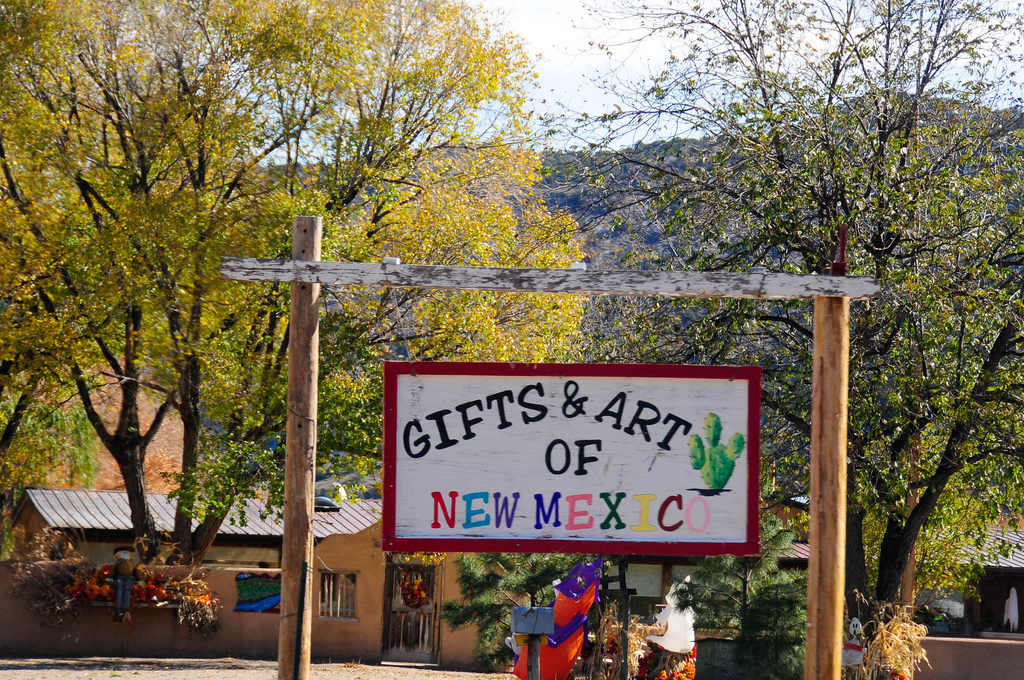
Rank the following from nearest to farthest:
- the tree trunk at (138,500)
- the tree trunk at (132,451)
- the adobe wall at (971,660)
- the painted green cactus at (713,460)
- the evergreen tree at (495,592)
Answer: the painted green cactus at (713,460)
the evergreen tree at (495,592)
the adobe wall at (971,660)
the tree trunk at (132,451)
the tree trunk at (138,500)

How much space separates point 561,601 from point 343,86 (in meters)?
9.25

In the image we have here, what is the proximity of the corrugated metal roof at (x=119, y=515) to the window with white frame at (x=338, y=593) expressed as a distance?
110 cm

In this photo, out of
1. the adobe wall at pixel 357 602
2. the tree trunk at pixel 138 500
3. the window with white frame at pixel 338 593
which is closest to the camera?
the tree trunk at pixel 138 500

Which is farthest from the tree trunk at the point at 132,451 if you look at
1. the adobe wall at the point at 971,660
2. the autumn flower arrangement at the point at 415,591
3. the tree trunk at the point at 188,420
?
the adobe wall at the point at 971,660

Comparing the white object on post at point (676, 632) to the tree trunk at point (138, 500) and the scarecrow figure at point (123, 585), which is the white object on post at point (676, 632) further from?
the tree trunk at point (138, 500)

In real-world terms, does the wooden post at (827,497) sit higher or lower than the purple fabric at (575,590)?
higher

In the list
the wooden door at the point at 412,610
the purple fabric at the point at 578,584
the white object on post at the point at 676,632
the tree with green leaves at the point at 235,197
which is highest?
the tree with green leaves at the point at 235,197

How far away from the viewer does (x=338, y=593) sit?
20656mm

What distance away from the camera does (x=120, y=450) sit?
16922mm

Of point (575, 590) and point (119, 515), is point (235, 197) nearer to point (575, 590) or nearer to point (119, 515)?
point (575, 590)

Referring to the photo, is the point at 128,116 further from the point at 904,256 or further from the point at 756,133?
the point at 904,256

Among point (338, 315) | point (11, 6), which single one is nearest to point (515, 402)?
point (338, 315)

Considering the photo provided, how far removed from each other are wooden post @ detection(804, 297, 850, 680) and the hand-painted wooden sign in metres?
0.34

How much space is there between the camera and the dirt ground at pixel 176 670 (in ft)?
42.5
